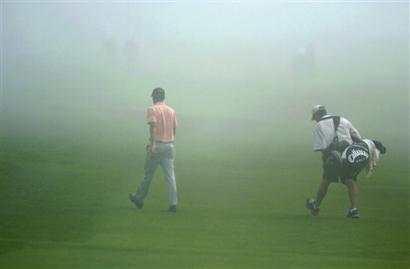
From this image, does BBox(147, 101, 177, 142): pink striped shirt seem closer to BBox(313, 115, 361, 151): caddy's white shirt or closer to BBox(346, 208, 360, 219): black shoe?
BBox(313, 115, 361, 151): caddy's white shirt

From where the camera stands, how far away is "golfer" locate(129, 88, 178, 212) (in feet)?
29.1

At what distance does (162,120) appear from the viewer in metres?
8.89

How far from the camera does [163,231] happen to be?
872cm

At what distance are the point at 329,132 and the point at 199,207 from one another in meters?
1.25

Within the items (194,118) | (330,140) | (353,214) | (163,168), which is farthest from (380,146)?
(163,168)

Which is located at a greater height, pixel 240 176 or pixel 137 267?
pixel 240 176

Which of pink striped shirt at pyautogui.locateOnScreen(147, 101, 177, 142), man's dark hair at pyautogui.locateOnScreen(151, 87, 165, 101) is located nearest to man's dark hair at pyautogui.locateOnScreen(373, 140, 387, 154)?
pink striped shirt at pyautogui.locateOnScreen(147, 101, 177, 142)

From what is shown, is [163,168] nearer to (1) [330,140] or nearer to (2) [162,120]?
(2) [162,120]

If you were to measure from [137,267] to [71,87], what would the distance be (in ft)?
5.24

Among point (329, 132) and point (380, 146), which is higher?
point (329, 132)

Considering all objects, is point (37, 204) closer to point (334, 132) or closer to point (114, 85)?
point (114, 85)

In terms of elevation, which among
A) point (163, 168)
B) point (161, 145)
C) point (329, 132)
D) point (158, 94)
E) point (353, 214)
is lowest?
point (353, 214)

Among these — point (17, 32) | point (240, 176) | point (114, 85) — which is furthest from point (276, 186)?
point (17, 32)

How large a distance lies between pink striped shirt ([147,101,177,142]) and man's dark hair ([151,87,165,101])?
0.12 feet
